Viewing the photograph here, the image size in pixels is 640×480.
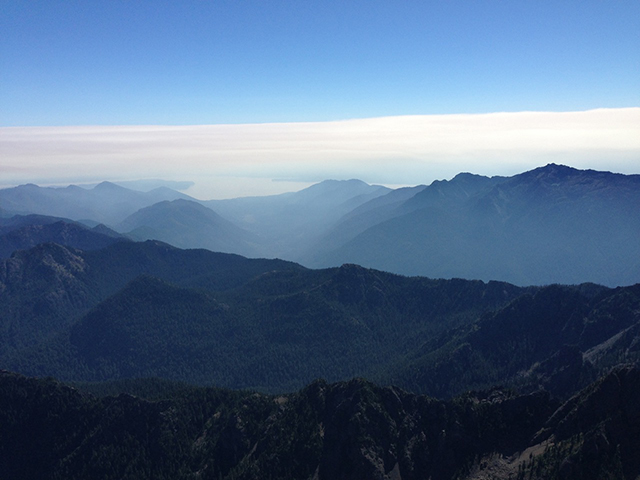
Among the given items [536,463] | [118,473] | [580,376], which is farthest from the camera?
[580,376]

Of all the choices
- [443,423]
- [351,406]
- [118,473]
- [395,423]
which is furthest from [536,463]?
[118,473]

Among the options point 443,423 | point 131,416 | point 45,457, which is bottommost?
point 45,457

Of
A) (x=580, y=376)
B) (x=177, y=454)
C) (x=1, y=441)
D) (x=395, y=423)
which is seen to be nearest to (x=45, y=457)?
(x=1, y=441)

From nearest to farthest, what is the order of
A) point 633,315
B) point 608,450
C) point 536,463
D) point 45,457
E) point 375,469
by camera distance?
point 608,450 < point 536,463 < point 375,469 < point 45,457 < point 633,315

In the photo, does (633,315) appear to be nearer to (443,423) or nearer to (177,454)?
(443,423)

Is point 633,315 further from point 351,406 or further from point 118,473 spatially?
point 118,473

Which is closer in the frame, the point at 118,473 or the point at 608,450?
the point at 608,450

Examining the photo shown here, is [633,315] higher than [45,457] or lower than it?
higher
